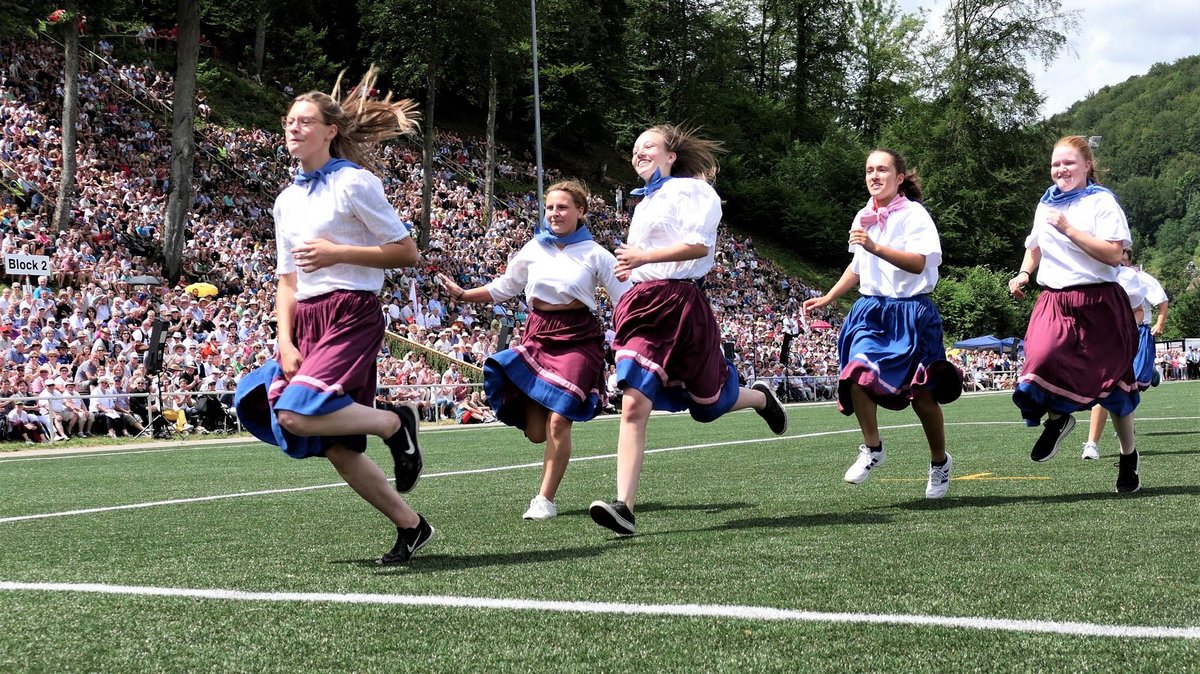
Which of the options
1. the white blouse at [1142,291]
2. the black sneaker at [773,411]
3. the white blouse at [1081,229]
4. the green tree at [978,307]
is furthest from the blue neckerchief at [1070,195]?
the green tree at [978,307]

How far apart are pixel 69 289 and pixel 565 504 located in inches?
616

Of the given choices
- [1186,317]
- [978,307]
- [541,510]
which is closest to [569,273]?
[541,510]

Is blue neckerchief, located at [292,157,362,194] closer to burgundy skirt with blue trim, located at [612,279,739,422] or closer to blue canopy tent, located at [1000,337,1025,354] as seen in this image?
burgundy skirt with blue trim, located at [612,279,739,422]

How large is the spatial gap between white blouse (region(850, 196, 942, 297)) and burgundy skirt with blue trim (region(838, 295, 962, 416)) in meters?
0.06

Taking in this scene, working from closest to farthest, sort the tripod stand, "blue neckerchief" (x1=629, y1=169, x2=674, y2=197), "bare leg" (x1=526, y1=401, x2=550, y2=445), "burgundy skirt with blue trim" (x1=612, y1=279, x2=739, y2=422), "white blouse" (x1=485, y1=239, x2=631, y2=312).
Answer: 1. "burgundy skirt with blue trim" (x1=612, y1=279, x2=739, y2=422)
2. "blue neckerchief" (x1=629, y1=169, x2=674, y2=197)
3. "white blouse" (x1=485, y1=239, x2=631, y2=312)
4. "bare leg" (x1=526, y1=401, x2=550, y2=445)
5. the tripod stand

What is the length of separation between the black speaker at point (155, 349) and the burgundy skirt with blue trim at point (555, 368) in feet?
41.6

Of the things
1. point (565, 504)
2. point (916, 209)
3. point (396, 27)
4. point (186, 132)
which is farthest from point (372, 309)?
point (396, 27)

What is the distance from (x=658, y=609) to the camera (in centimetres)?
380

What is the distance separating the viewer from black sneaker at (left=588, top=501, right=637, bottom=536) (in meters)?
5.56

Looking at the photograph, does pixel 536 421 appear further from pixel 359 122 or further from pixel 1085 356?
pixel 1085 356

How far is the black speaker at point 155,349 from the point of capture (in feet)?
60.3

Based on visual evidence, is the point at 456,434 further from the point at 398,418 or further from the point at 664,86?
the point at 664,86

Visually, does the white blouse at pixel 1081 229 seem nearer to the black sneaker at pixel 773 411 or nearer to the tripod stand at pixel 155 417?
the black sneaker at pixel 773 411

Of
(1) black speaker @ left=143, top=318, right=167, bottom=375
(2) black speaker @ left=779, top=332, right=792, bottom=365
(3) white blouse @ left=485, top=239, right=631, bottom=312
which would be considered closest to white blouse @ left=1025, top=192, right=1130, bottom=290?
(3) white blouse @ left=485, top=239, right=631, bottom=312
